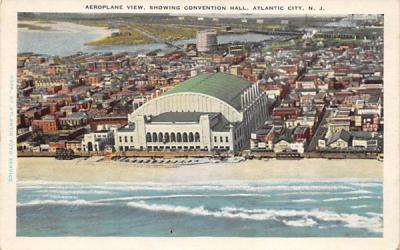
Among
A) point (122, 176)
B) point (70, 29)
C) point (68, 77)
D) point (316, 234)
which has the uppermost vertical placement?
point (70, 29)

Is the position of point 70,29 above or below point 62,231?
above

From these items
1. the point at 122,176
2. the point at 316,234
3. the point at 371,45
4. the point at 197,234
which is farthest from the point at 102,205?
the point at 371,45

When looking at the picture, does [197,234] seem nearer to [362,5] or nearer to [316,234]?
[316,234]

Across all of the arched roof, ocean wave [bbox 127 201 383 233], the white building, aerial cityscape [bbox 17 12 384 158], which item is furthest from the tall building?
ocean wave [bbox 127 201 383 233]

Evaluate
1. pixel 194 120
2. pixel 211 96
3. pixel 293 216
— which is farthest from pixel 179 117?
pixel 293 216

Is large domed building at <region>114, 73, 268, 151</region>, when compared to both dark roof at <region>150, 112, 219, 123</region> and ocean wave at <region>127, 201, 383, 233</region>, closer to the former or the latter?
dark roof at <region>150, 112, 219, 123</region>

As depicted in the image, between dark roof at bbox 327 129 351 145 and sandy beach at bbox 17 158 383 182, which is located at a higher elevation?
dark roof at bbox 327 129 351 145

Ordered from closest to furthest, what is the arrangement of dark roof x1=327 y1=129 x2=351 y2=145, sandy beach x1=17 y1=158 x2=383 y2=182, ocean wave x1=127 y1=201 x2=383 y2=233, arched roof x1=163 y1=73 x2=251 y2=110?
ocean wave x1=127 y1=201 x2=383 y2=233
sandy beach x1=17 y1=158 x2=383 y2=182
dark roof x1=327 y1=129 x2=351 y2=145
arched roof x1=163 y1=73 x2=251 y2=110

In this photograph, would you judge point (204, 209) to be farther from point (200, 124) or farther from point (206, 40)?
point (206, 40)
